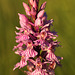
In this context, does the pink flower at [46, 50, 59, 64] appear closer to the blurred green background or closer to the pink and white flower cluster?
the pink and white flower cluster

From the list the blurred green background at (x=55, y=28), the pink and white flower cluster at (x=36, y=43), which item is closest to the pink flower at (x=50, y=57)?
the pink and white flower cluster at (x=36, y=43)

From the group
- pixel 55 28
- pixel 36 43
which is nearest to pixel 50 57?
pixel 36 43

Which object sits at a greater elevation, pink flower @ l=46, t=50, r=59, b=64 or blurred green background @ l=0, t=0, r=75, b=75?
blurred green background @ l=0, t=0, r=75, b=75

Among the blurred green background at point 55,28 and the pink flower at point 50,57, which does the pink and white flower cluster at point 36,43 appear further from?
the blurred green background at point 55,28

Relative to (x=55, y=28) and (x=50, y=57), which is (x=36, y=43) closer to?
(x=50, y=57)

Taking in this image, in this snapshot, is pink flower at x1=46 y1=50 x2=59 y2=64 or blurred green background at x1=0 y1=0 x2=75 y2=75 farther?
blurred green background at x1=0 y1=0 x2=75 y2=75

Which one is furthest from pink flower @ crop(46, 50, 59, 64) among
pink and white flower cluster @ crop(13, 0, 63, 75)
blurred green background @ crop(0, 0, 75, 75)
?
blurred green background @ crop(0, 0, 75, 75)
